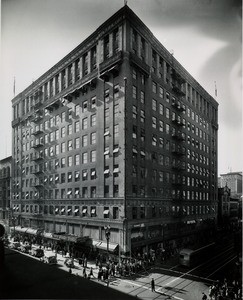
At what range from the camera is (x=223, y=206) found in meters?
60.9

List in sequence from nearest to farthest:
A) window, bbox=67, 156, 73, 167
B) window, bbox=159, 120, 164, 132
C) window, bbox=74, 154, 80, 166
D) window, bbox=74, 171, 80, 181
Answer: window, bbox=159, 120, 164, 132 → window, bbox=74, 171, 80, 181 → window, bbox=74, 154, 80, 166 → window, bbox=67, 156, 73, 167

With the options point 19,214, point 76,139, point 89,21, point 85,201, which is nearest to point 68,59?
point 76,139

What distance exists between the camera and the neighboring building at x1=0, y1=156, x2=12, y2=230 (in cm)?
5517

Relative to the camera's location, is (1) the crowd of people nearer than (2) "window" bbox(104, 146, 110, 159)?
Yes

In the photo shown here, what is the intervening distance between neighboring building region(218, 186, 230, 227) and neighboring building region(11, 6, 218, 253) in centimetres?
1310

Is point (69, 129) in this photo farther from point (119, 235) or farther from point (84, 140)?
point (119, 235)

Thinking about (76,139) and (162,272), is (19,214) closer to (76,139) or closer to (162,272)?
(76,139)

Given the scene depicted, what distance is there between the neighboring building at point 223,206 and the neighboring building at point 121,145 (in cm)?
1310

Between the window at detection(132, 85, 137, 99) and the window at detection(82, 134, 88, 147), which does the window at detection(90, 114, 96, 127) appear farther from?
the window at detection(132, 85, 137, 99)

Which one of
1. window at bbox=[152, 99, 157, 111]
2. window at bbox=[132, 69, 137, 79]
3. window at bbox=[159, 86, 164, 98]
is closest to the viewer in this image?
window at bbox=[132, 69, 137, 79]

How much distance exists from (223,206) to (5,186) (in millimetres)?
51845

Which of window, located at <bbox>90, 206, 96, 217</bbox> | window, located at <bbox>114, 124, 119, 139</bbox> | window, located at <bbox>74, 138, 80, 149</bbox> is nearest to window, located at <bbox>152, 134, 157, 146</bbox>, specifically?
window, located at <bbox>114, 124, 119, 139</bbox>

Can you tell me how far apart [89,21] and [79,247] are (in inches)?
942

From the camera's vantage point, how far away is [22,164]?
49.9 metres
